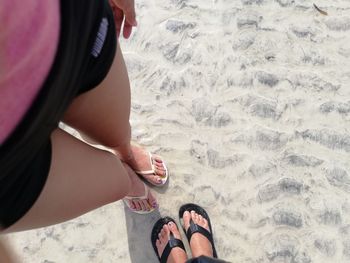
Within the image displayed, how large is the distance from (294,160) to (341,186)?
0.20 meters

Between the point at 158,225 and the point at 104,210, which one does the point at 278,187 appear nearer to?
the point at 158,225

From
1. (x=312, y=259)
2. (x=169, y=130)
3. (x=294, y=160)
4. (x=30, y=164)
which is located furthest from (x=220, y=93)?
(x=30, y=164)

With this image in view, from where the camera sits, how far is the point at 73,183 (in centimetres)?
92

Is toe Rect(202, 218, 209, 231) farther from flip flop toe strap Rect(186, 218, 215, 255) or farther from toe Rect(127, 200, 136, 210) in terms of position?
toe Rect(127, 200, 136, 210)

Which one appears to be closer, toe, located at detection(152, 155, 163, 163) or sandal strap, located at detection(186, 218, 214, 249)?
sandal strap, located at detection(186, 218, 214, 249)

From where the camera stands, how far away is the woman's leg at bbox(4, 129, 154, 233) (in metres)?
0.87

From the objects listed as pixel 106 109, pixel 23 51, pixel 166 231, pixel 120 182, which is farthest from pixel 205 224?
pixel 23 51

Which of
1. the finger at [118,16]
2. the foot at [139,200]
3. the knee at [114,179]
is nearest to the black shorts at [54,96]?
the knee at [114,179]

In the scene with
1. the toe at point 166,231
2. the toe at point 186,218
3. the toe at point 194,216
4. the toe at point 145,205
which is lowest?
the toe at point 166,231

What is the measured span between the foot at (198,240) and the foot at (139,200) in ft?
0.44

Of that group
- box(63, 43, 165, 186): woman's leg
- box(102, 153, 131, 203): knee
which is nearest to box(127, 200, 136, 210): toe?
box(63, 43, 165, 186): woman's leg

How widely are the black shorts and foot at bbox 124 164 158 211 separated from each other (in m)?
0.70

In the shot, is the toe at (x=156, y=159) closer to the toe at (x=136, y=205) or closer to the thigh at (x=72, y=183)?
the toe at (x=136, y=205)

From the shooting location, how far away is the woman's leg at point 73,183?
867 millimetres
